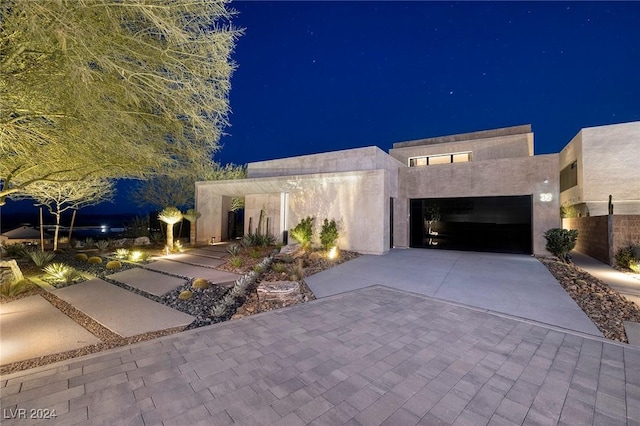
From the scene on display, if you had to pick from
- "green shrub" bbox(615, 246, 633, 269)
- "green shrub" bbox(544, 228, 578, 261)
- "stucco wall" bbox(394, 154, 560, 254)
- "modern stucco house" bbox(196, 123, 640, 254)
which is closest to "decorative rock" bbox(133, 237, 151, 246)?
"modern stucco house" bbox(196, 123, 640, 254)

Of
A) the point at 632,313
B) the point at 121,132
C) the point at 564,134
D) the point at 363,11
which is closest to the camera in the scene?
the point at 121,132

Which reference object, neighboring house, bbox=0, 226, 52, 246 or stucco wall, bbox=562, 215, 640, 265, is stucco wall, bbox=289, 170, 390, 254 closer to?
stucco wall, bbox=562, 215, 640, 265

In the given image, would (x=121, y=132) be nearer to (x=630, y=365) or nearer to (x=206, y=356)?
(x=206, y=356)

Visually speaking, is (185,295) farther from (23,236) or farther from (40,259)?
(23,236)

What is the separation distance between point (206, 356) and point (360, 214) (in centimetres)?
897

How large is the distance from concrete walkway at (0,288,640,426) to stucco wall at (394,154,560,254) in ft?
30.4

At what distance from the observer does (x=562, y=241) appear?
9492 millimetres

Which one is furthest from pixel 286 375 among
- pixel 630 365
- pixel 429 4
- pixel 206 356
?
A: pixel 429 4

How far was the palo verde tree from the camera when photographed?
3096 mm

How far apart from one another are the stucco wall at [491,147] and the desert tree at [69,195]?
20.1 metres

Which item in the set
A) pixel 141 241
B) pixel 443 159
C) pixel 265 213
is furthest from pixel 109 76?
pixel 443 159

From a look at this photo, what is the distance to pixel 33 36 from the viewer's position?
10.0 ft

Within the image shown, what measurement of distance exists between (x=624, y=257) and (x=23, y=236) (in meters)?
30.0

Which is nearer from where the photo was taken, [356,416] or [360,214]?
[356,416]
